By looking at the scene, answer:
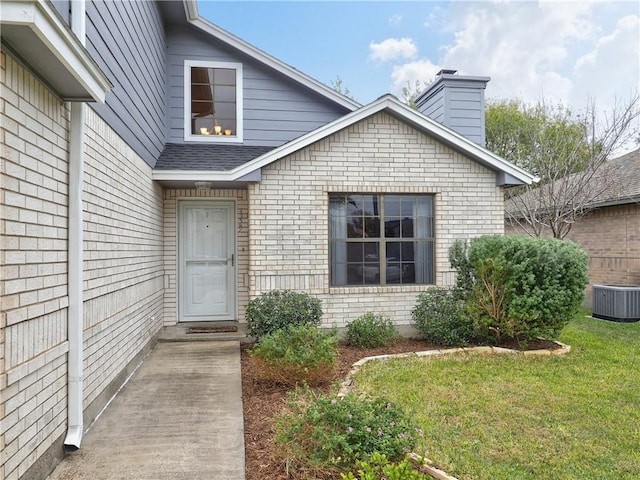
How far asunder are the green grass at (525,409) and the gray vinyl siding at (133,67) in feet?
13.9

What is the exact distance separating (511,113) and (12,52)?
25.4 m

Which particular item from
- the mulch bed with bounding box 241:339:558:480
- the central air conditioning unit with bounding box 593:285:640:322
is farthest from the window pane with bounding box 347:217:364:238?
the central air conditioning unit with bounding box 593:285:640:322

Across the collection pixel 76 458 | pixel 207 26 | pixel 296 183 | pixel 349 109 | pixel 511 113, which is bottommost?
pixel 76 458

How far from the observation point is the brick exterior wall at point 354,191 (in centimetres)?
702

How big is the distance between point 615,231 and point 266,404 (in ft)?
35.3

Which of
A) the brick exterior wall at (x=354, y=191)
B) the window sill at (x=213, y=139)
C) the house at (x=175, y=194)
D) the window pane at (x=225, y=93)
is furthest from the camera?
the window pane at (x=225, y=93)

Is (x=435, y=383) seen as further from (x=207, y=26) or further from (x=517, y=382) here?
(x=207, y=26)

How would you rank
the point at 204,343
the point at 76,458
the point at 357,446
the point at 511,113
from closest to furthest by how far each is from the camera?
the point at 357,446, the point at 76,458, the point at 204,343, the point at 511,113

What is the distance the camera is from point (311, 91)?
873 centimetres

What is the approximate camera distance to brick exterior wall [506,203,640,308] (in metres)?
10.5

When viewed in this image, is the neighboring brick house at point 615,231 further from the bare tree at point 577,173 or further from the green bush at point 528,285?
the green bush at point 528,285

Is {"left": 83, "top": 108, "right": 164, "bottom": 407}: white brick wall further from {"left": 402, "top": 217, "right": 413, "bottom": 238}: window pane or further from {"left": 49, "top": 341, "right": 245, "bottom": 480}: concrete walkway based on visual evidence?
{"left": 402, "top": 217, "right": 413, "bottom": 238}: window pane

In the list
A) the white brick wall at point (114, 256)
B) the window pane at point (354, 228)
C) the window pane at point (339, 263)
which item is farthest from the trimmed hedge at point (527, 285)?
the white brick wall at point (114, 256)

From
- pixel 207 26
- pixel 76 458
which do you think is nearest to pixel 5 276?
pixel 76 458
